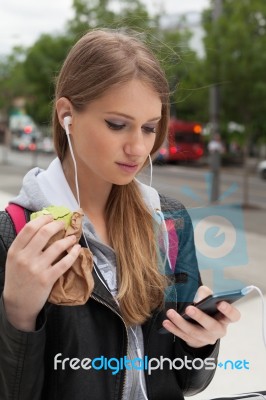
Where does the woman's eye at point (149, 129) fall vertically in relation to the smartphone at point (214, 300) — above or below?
above

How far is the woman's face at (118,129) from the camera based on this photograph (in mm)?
1123

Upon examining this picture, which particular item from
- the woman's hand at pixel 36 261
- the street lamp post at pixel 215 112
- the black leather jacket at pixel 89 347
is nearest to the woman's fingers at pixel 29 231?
the woman's hand at pixel 36 261

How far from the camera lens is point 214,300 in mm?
1021

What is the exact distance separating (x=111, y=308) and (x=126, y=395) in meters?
0.20

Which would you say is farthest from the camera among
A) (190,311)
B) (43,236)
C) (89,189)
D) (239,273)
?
(89,189)

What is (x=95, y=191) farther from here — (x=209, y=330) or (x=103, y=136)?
(x=209, y=330)

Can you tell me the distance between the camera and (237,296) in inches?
39.5

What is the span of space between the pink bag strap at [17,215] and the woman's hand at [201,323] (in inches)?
13.9

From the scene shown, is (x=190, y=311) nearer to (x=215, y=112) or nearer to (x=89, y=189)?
(x=89, y=189)

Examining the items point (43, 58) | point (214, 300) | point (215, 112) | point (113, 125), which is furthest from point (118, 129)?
point (43, 58)

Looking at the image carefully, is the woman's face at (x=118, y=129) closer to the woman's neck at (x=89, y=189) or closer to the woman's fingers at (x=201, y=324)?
the woman's neck at (x=89, y=189)

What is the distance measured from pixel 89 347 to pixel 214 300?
30 centimetres

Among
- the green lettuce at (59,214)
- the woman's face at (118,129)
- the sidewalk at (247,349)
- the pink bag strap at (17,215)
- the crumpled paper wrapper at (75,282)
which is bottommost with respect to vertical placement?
the sidewalk at (247,349)

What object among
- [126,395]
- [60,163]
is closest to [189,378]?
[126,395]
